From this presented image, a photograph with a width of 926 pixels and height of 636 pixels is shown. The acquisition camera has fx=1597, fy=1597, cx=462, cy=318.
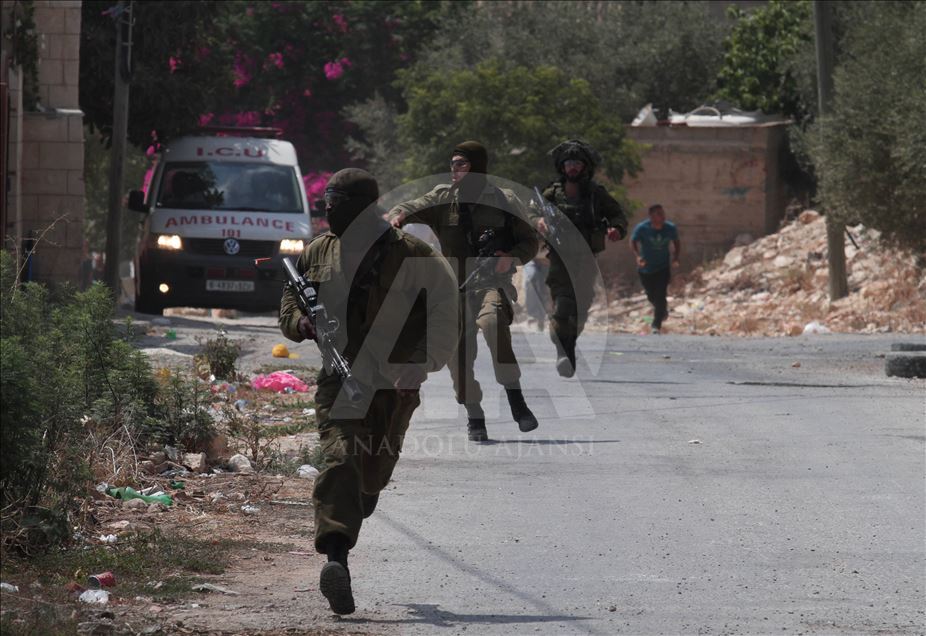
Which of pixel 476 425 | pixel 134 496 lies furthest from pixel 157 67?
pixel 134 496

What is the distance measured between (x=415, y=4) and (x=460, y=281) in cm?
3145

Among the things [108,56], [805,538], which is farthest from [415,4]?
[805,538]

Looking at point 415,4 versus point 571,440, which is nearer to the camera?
point 571,440

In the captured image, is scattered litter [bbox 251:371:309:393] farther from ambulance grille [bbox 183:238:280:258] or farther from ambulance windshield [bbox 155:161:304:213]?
ambulance windshield [bbox 155:161:304:213]

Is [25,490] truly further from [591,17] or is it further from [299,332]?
[591,17]

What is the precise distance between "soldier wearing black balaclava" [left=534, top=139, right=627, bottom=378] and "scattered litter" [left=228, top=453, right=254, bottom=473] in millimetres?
3086

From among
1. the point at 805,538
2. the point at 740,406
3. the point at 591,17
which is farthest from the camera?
the point at 591,17

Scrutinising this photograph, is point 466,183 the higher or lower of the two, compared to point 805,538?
higher

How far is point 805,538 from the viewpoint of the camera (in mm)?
7023

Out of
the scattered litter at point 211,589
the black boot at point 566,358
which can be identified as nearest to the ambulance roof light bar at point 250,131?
the black boot at point 566,358

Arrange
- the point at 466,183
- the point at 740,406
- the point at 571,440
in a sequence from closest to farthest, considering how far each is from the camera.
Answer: the point at 466,183 → the point at 571,440 → the point at 740,406

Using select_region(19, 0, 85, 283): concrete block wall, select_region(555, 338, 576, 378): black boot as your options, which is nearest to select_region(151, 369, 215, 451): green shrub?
select_region(555, 338, 576, 378): black boot

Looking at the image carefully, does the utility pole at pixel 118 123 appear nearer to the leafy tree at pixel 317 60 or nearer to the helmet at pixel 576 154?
the helmet at pixel 576 154

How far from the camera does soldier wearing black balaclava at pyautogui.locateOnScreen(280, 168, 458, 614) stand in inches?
238
